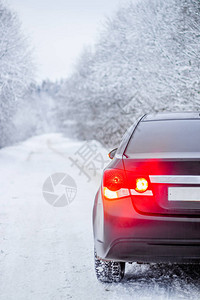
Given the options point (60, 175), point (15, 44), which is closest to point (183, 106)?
point (60, 175)

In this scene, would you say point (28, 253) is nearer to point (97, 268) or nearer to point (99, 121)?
point (97, 268)

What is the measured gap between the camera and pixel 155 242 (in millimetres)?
3266

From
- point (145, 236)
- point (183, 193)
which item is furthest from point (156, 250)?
point (183, 193)

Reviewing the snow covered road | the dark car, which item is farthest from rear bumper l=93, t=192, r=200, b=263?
the snow covered road

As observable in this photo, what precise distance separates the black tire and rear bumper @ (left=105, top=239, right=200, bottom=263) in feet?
1.33

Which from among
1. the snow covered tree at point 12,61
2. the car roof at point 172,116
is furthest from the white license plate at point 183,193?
the snow covered tree at point 12,61

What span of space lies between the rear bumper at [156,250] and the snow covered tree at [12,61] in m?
19.3

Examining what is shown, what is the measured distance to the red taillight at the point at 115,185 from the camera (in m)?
3.36

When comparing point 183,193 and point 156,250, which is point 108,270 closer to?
point 156,250

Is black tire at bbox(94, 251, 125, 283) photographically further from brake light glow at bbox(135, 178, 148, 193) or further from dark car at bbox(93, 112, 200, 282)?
brake light glow at bbox(135, 178, 148, 193)

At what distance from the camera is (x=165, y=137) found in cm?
395

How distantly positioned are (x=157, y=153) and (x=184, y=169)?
37 centimetres

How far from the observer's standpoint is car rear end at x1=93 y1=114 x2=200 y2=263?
3.20 meters

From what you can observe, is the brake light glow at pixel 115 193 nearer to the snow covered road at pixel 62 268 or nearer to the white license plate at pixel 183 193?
the white license plate at pixel 183 193
